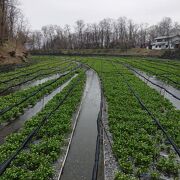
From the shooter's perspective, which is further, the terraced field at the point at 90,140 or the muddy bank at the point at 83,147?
the muddy bank at the point at 83,147

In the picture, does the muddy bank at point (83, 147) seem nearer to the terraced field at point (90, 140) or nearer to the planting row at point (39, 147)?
the terraced field at point (90, 140)

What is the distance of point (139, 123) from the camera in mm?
11820

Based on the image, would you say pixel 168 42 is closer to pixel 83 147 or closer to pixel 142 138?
pixel 142 138

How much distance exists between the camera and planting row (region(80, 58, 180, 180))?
301 inches

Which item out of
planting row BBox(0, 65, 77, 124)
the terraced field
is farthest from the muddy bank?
planting row BBox(0, 65, 77, 124)

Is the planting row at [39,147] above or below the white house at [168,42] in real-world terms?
below

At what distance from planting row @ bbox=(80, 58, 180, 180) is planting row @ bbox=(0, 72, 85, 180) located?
209 centimetres

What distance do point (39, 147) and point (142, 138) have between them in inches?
155

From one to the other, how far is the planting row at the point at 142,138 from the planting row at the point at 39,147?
2.09 meters

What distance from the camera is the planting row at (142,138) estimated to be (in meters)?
7.65

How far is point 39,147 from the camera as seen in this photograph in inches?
348

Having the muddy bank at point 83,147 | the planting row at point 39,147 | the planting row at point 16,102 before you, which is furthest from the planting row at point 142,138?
the planting row at point 16,102

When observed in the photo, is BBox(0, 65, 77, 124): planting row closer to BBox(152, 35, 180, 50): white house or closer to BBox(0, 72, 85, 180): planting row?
BBox(0, 72, 85, 180): planting row

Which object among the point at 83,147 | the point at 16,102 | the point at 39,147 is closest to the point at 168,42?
the point at 16,102
